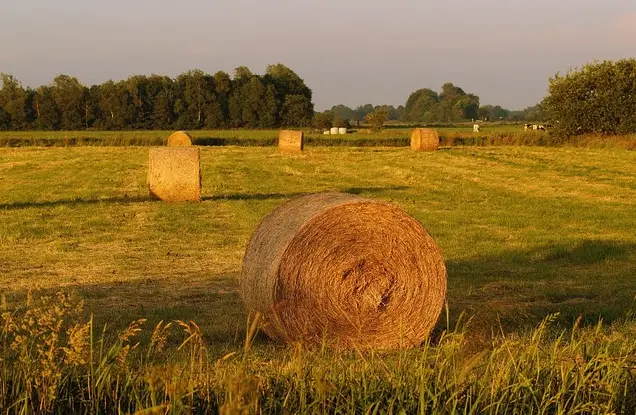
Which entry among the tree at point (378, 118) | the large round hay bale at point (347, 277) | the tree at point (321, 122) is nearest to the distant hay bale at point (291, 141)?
the large round hay bale at point (347, 277)

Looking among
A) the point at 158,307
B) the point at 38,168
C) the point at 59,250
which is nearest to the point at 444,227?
the point at 59,250

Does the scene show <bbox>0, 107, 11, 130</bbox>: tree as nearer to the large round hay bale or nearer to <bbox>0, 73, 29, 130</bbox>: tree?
<bbox>0, 73, 29, 130</bbox>: tree

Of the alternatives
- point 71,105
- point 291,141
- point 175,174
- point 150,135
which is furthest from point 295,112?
point 175,174

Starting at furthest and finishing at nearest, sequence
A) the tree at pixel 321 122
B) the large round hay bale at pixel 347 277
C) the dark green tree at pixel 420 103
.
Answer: the dark green tree at pixel 420 103 < the tree at pixel 321 122 < the large round hay bale at pixel 347 277

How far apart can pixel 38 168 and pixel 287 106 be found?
57.4m

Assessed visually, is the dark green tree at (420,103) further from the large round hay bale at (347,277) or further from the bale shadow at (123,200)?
the large round hay bale at (347,277)

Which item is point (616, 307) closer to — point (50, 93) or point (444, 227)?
point (444, 227)

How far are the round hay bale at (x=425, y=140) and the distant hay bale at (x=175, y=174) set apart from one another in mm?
22453

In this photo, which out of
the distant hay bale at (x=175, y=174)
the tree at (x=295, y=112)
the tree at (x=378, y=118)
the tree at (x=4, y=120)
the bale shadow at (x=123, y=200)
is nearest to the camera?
the bale shadow at (x=123, y=200)

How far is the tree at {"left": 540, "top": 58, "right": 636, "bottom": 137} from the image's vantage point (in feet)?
153

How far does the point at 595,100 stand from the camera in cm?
4712

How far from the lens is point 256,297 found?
8.60 meters

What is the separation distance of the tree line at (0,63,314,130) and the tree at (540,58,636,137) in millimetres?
41478

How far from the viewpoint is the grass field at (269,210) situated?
8.73 m
